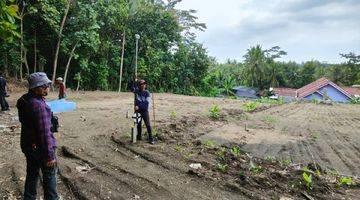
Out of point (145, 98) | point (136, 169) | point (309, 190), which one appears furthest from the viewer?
point (145, 98)

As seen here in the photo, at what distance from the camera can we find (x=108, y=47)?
29.6 meters

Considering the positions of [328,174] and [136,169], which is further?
[328,174]

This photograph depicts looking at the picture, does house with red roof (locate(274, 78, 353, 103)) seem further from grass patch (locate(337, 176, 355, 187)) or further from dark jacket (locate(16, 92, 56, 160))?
dark jacket (locate(16, 92, 56, 160))

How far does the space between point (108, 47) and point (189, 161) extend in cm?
2219

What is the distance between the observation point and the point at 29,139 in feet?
16.1

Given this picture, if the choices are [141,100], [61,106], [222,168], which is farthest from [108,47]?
[222,168]

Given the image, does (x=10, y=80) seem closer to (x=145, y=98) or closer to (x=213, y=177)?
(x=145, y=98)

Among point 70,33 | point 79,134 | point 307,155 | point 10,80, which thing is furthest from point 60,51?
point 307,155

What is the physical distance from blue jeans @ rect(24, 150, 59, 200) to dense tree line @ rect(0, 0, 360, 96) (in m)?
17.5

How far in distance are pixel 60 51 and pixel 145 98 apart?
58.8 feet

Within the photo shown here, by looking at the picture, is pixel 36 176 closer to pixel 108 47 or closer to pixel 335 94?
pixel 108 47

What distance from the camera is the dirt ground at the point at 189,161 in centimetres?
682

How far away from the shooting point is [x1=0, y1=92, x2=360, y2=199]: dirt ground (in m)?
6.82

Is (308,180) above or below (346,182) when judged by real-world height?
above
